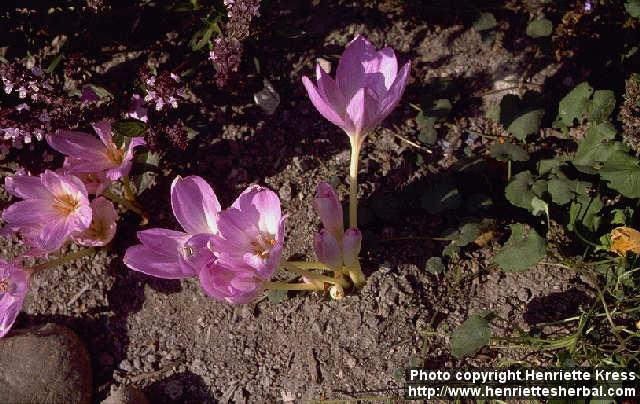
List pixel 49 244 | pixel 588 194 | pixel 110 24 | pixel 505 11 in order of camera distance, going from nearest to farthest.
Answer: pixel 49 244, pixel 588 194, pixel 110 24, pixel 505 11

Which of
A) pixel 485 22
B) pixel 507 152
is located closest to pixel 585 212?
pixel 507 152

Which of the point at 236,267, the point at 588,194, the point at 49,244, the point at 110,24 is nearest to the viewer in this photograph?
the point at 236,267

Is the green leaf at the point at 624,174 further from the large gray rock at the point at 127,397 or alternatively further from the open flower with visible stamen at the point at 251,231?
the large gray rock at the point at 127,397

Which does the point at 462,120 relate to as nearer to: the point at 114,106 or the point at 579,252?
the point at 579,252

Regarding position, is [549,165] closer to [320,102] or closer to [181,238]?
[320,102]

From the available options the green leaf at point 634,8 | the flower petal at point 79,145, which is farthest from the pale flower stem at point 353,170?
the green leaf at point 634,8

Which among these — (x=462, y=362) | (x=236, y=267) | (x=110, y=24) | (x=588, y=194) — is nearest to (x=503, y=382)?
(x=462, y=362)

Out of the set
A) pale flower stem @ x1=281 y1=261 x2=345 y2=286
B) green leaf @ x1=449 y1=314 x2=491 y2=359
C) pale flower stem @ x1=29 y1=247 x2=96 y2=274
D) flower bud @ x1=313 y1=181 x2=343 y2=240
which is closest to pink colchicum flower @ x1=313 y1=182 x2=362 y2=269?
flower bud @ x1=313 y1=181 x2=343 y2=240
